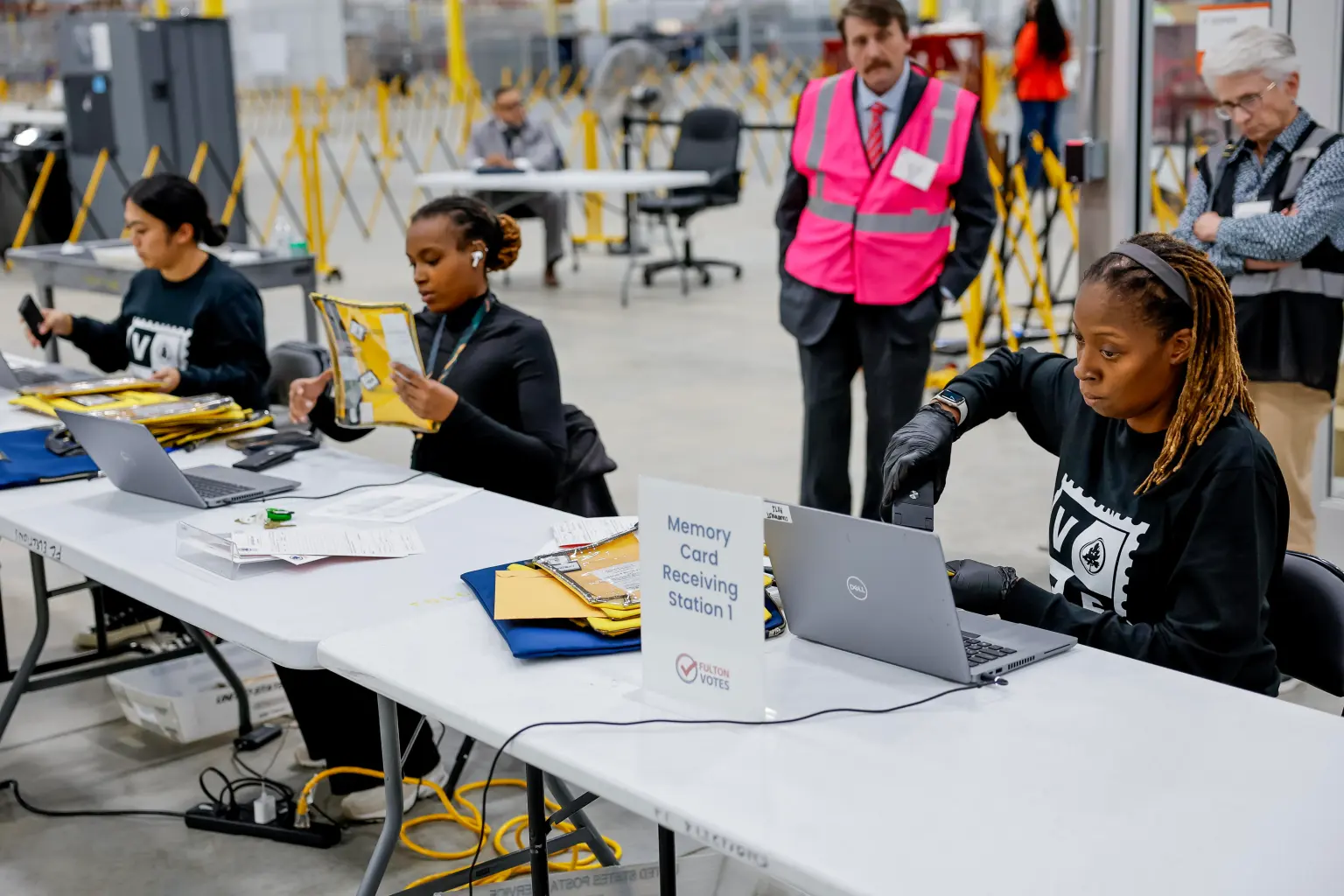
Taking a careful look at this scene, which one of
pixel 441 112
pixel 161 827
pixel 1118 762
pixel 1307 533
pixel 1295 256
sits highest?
pixel 441 112

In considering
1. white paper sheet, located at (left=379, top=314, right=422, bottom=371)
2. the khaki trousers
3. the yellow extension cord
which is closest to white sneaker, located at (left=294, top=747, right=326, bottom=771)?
the yellow extension cord

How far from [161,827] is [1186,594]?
195 centimetres

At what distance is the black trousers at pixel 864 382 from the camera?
12.3 feet

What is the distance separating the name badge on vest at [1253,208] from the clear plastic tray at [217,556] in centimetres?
224

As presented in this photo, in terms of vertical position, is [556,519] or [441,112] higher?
[441,112]

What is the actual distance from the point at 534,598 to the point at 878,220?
1.98m

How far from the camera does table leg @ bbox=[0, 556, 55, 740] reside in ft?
9.50

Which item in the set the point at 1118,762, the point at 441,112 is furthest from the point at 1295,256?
the point at 441,112

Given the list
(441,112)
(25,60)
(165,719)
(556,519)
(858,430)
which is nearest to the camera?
(556,519)

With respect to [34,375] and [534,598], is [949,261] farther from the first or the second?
[34,375]

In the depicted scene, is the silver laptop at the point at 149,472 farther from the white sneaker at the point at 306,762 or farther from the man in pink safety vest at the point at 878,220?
the man in pink safety vest at the point at 878,220

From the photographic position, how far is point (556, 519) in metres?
2.47

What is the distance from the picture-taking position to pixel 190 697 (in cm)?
309

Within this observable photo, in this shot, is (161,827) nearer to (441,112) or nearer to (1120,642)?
(1120,642)
